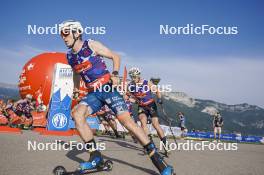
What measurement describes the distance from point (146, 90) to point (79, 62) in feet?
15.8

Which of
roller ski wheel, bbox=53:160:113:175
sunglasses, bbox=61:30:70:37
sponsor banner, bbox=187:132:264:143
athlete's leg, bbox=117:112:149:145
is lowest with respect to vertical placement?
sponsor banner, bbox=187:132:264:143

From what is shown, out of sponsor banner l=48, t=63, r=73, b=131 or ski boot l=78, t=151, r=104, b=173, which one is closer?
ski boot l=78, t=151, r=104, b=173

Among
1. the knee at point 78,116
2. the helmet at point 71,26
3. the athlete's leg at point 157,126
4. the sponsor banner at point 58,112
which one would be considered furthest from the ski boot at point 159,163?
the sponsor banner at point 58,112

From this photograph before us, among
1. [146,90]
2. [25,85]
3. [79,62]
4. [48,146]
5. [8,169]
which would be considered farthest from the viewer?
[25,85]

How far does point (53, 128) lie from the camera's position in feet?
44.1

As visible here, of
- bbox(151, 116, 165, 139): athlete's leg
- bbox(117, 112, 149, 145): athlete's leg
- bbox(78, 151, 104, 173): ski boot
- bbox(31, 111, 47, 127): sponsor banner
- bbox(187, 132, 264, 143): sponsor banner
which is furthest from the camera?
bbox(187, 132, 264, 143): sponsor banner

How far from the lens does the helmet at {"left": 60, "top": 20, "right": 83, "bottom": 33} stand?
516cm

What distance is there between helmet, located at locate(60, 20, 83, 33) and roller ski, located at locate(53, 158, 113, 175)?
226 cm

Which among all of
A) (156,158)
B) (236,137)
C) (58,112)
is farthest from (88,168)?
(236,137)

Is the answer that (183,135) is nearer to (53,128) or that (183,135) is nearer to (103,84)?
(53,128)

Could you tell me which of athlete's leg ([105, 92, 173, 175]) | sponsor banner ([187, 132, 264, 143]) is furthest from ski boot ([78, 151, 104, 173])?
sponsor banner ([187, 132, 264, 143])

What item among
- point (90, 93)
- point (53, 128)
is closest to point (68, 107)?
point (53, 128)

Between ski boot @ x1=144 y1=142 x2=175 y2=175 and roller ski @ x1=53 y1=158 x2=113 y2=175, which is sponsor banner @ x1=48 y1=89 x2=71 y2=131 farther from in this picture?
ski boot @ x1=144 y1=142 x2=175 y2=175

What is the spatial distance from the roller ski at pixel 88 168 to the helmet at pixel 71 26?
2255mm
